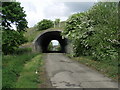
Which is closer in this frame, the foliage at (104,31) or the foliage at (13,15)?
the foliage at (104,31)

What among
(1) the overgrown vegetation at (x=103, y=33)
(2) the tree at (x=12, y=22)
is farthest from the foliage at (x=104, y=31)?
(2) the tree at (x=12, y=22)

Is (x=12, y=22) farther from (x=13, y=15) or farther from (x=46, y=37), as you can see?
→ (x=46, y=37)

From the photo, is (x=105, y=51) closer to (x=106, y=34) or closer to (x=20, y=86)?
(x=106, y=34)

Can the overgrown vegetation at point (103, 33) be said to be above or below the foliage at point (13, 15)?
below

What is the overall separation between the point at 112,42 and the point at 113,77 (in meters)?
2.92

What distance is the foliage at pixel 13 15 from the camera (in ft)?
95.8

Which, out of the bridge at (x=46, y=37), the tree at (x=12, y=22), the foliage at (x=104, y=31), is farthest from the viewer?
the bridge at (x=46, y=37)

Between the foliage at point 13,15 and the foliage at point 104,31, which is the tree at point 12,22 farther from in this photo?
the foliage at point 104,31

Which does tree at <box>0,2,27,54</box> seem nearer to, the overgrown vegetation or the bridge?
the overgrown vegetation

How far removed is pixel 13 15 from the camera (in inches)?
1155

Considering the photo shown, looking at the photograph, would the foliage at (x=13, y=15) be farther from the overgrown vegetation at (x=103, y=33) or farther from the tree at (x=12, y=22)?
the overgrown vegetation at (x=103, y=33)

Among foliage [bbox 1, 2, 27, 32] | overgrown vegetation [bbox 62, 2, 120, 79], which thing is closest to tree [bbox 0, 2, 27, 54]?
foliage [bbox 1, 2, 27, 32]

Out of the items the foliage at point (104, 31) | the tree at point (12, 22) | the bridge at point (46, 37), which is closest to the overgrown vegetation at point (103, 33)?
the foliage at point (104, 31)

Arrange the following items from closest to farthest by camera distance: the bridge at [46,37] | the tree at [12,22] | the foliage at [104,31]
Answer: the foliage at [104,31]
the tree at [12,22]
the bridge at [46,37]
